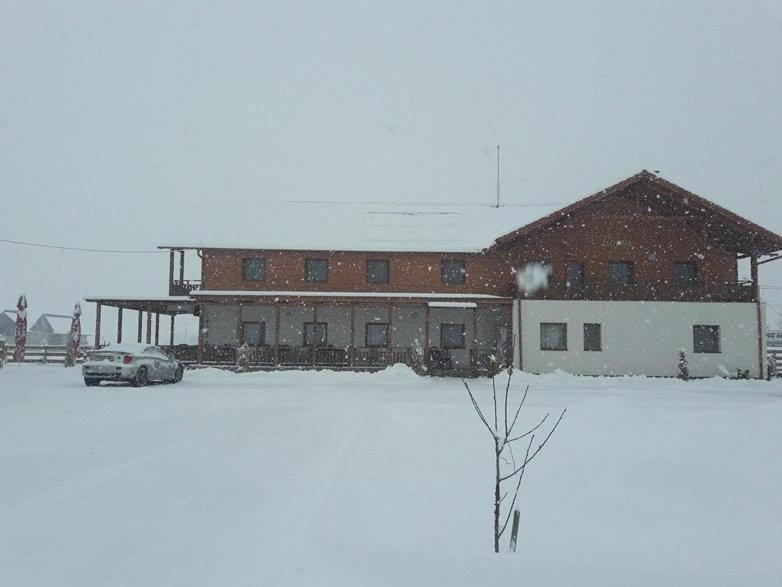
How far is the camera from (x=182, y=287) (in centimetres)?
2658

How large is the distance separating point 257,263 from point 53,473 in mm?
20894

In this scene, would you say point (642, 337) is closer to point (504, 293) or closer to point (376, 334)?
point (504, 293)

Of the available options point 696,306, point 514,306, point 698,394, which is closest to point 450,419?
point 698,394

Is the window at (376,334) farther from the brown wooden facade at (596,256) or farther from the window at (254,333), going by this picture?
the window at (254,333)

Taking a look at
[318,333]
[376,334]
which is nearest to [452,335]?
[376,334]

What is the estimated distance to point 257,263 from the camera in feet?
86.3

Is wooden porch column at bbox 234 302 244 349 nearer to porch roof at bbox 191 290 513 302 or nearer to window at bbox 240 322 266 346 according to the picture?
window at bbox 240 322 266 346

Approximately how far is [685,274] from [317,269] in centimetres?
1549

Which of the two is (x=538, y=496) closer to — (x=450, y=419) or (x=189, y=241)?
(x=450, y=419)

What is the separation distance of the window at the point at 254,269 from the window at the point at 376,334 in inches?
203

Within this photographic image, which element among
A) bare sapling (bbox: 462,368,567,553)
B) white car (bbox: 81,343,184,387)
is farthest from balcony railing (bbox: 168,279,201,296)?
bare sapling (bbox: 462,368,567,553)

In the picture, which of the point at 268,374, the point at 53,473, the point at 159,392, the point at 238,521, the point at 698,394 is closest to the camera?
the point at 238,521

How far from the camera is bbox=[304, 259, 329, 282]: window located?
26.4 meters

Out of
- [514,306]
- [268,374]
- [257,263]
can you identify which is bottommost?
[268,374]
